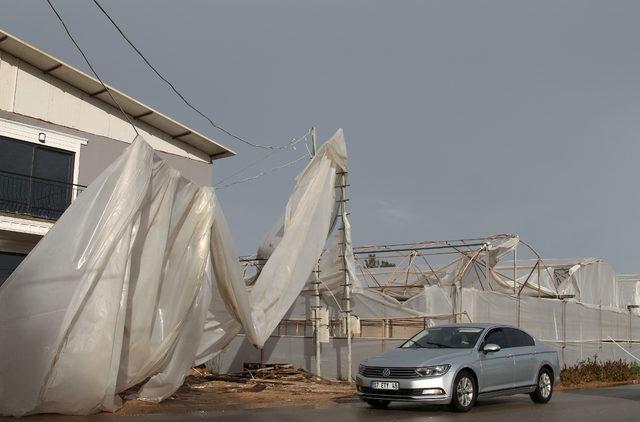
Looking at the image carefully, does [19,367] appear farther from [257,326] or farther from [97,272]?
[257,326]

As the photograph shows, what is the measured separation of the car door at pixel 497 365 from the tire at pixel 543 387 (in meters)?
1.10

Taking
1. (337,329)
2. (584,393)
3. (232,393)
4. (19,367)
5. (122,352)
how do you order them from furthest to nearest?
(337,329) < (584,393) < (232,393) < (122,352) < (19,367)

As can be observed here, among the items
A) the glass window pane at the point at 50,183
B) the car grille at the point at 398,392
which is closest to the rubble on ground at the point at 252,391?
the car grille at the point at 398,392

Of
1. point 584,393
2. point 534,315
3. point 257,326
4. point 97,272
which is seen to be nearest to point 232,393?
point 257,326

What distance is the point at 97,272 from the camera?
11.2 meters

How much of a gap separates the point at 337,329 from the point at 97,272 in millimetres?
10558

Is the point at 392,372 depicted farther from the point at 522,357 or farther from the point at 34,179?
the point at 34,179

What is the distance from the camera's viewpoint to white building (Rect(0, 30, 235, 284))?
19766mm

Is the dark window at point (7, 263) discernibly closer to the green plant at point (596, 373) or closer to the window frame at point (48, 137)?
the window frame at point (48, 137)

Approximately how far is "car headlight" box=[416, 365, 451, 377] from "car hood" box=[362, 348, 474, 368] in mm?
74

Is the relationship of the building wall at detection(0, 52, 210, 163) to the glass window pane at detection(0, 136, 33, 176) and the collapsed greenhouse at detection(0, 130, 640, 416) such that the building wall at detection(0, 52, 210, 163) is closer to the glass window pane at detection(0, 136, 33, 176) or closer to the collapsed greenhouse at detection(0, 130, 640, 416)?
the glass window pane at detection(0, 136, 33, 176)

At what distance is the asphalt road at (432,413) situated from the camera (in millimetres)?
11273

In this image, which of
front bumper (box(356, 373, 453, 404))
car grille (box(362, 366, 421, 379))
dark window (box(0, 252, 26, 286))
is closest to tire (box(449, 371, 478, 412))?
front bumper (box(356, 373, 453, 404))

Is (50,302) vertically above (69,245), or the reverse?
(69,245)
